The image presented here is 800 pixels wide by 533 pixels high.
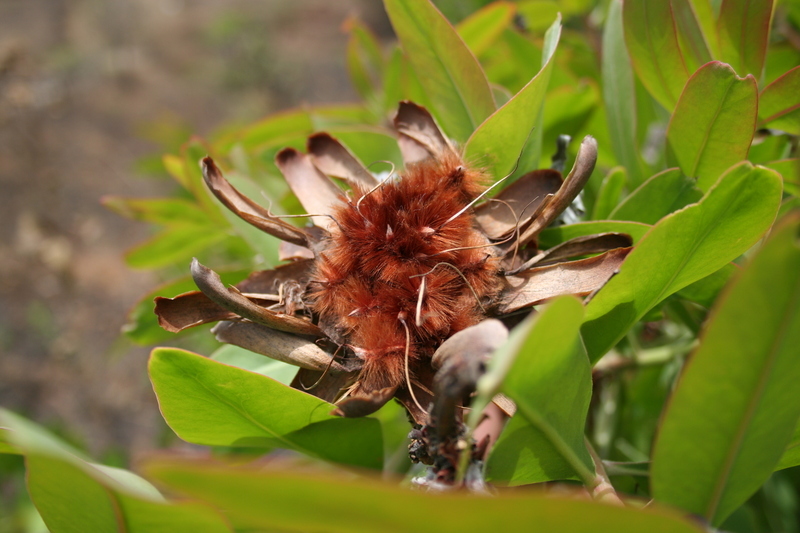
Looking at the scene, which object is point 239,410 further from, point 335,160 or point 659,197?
point 659,197

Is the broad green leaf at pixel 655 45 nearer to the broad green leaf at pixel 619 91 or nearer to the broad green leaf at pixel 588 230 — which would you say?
the broad green leaf at pixel 619 91

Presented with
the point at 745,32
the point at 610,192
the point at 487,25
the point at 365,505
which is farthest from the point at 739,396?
the point at 487,25

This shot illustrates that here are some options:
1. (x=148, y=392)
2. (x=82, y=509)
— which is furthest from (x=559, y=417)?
(x=148, y=392)

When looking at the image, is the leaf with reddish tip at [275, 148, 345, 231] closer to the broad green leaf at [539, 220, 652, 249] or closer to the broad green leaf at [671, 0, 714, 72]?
the broad green leaf at [539, 220, 652, 249]

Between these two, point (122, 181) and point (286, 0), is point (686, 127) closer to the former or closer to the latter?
point (122, 181)

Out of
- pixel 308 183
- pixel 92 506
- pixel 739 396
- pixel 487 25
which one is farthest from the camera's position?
pixel 487 25

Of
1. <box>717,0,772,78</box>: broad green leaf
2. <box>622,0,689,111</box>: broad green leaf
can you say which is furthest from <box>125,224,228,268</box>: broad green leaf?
<box>717,0,772,78</box>: broad green leaf

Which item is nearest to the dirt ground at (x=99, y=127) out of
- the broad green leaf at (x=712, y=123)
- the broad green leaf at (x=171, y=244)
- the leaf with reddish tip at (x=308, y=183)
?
the broad green leaf at (x=171, y=244)
